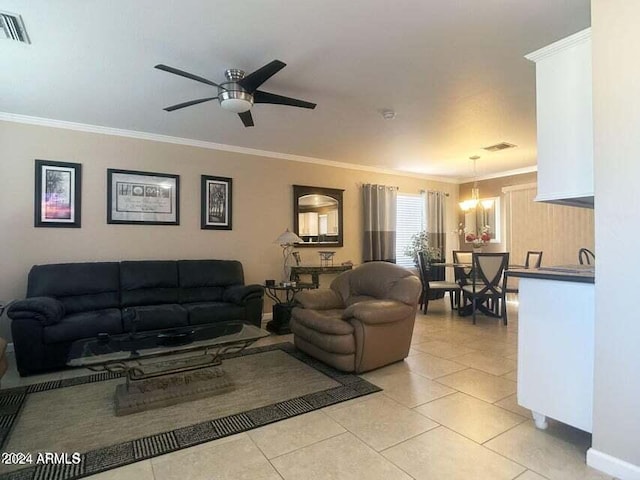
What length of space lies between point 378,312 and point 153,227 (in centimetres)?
321

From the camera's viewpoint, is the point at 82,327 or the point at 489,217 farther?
the point at 489,217

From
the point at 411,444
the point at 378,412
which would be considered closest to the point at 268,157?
the point at 378,412

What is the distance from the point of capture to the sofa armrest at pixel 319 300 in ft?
12.1

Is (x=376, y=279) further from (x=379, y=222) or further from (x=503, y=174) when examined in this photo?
(x=503, y=174)

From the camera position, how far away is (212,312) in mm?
3902

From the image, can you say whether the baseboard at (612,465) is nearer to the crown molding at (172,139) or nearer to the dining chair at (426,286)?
the dining chair at (426,286)

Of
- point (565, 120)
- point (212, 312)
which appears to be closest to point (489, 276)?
point (565, 120)

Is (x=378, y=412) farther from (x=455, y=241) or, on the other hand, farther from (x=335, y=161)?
(x=455, y=241)

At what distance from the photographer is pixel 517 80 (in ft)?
9.73

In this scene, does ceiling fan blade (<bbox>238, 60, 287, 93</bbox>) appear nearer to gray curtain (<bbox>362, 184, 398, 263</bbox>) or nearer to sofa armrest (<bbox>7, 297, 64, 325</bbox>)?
sofa armrest (<bbox>7, 297, 64, 325</bbox>)

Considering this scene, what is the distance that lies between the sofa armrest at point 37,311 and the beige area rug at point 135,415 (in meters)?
0.58

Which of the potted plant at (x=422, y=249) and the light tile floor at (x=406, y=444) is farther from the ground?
the potted plant at (x=422, y=249)

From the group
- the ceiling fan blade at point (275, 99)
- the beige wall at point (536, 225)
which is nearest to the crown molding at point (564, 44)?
the ceiling fan blade at point (275, 99)

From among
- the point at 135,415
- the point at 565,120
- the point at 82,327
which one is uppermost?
the point at 565,120
